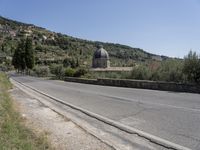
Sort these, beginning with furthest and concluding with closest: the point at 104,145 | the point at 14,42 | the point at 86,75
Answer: the point at 14,42 < the point at 86,75 < the point at 104,145

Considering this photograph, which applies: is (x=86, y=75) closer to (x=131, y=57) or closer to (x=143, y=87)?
(x=143, y=87)

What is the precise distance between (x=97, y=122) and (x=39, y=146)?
3654mm

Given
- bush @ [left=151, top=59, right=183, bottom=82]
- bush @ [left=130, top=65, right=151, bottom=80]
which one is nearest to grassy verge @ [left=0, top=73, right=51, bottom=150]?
bush @ [left=151, top=59, right=183, bottom=82]

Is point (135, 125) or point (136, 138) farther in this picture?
point (135, 125)

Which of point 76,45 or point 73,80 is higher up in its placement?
point 76,45

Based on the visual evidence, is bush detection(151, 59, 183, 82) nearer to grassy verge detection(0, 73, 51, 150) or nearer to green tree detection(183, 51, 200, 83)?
green tree detection(183, 51, 200, 83)

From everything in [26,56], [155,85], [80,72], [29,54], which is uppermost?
[29,54]

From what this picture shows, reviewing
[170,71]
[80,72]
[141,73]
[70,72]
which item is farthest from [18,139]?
[70,72]

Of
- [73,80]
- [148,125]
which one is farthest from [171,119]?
[73,80]

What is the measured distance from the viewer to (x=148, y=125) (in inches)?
332

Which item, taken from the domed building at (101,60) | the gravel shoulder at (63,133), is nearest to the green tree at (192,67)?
the gravel shoulder at (63,133)

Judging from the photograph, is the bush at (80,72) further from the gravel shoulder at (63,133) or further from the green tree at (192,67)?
the gravel shoulder at (63,133)

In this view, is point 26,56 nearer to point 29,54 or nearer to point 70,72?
point 29,54

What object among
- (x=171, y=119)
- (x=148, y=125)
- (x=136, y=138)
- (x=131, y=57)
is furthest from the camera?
(x=131, y=57)
